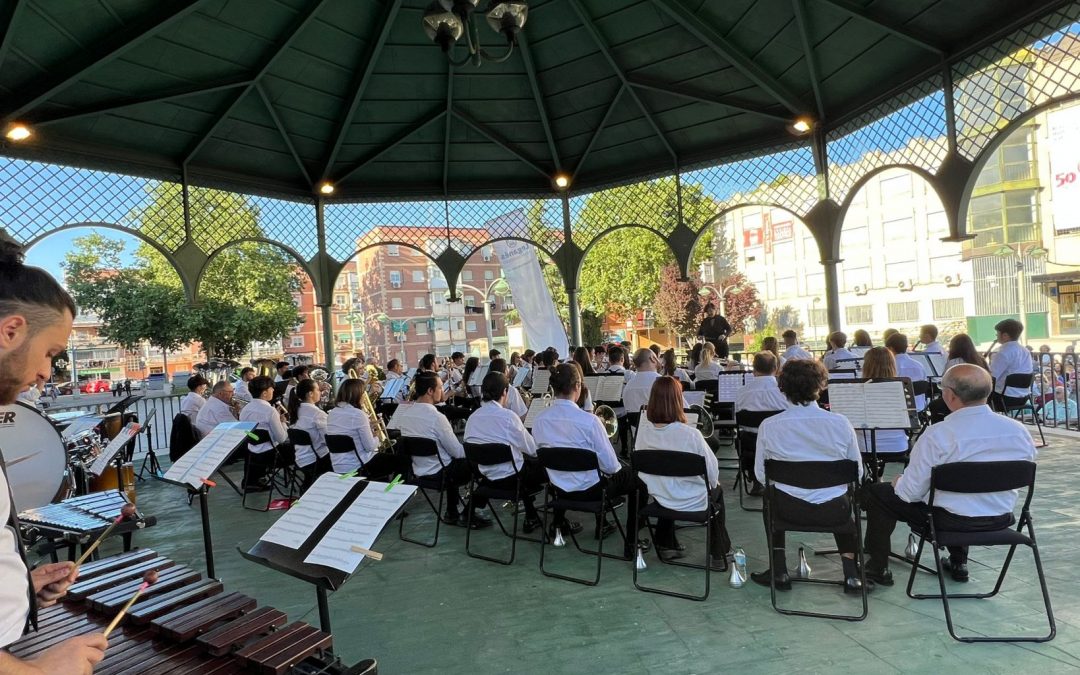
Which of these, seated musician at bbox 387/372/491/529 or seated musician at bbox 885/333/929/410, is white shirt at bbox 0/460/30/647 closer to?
seated musician at bbox 387/372/491/529

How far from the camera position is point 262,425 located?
7746 mm

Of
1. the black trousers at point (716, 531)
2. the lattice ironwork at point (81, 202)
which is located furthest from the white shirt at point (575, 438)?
the lattice ironwork at point (81, 202)

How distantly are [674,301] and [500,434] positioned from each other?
1336 inches

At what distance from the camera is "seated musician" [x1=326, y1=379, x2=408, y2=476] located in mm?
6434

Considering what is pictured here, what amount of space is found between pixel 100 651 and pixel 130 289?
35.1m

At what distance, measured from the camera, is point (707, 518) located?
14.3ft

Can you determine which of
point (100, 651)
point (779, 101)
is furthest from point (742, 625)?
point (779, 101)

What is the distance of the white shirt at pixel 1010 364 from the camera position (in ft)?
24.7

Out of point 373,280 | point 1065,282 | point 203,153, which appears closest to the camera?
point 203,153

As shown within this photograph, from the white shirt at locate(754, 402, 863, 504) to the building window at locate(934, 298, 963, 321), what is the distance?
41.6m

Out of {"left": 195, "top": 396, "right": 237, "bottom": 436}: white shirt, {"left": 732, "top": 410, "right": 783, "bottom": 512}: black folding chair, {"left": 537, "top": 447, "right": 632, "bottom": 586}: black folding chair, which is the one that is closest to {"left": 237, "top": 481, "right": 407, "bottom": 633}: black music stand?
{"left": 537, "top": 447, "right": 632, "bottom": 586}: black folding chair

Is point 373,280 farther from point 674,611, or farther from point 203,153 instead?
point 674,611

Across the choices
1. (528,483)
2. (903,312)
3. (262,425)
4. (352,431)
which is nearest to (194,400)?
(262,425)

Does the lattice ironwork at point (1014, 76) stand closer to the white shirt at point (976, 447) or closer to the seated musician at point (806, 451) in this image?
the white shirt at point (976, 447)
